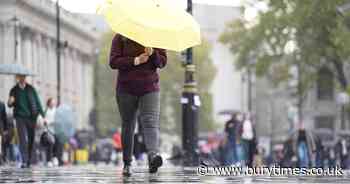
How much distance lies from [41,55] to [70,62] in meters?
13.4

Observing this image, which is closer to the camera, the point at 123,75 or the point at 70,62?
the point at 123,75

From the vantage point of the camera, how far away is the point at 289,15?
48.1 meters

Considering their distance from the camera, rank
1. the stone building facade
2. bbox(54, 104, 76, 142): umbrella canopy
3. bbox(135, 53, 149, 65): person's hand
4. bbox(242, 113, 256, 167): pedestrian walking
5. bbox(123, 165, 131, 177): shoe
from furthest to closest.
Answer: the stone building facade → bbox(242, 113, 256, 167): pedestrian walking → bbox(54, 104, 76, 142): umbrella canopy → bbox(123, 165, 131, 177): shoe → bbox(135, 53, 149, 65): person's hand

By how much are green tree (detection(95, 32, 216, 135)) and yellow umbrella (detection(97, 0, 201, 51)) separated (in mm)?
87374

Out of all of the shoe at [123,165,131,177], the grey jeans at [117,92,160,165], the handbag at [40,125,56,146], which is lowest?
the shoe at [123,165,131,177]

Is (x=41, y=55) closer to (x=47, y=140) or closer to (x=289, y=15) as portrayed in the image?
(x=289, y=15)

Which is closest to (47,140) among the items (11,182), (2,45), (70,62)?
(11,182)

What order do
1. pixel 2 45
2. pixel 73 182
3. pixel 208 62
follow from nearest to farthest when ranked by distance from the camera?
pixel 73 182 < pixel 2 45 < pixel 208 62

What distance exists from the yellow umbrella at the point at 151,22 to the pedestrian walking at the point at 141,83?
293 millimetres

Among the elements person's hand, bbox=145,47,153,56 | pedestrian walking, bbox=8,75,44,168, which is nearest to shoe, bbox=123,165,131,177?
person's hand, bbox=145,47,153,56

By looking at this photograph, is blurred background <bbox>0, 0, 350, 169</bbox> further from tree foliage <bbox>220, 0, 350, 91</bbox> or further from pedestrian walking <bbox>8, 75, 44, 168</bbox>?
pedestrian walking <bbox>8, 75, 44, 168</bbox>

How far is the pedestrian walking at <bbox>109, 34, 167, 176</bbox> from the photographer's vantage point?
12.7 meters

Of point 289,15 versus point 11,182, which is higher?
point 289,15

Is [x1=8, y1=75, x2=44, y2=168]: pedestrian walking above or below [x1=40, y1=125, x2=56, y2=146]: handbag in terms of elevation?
above
